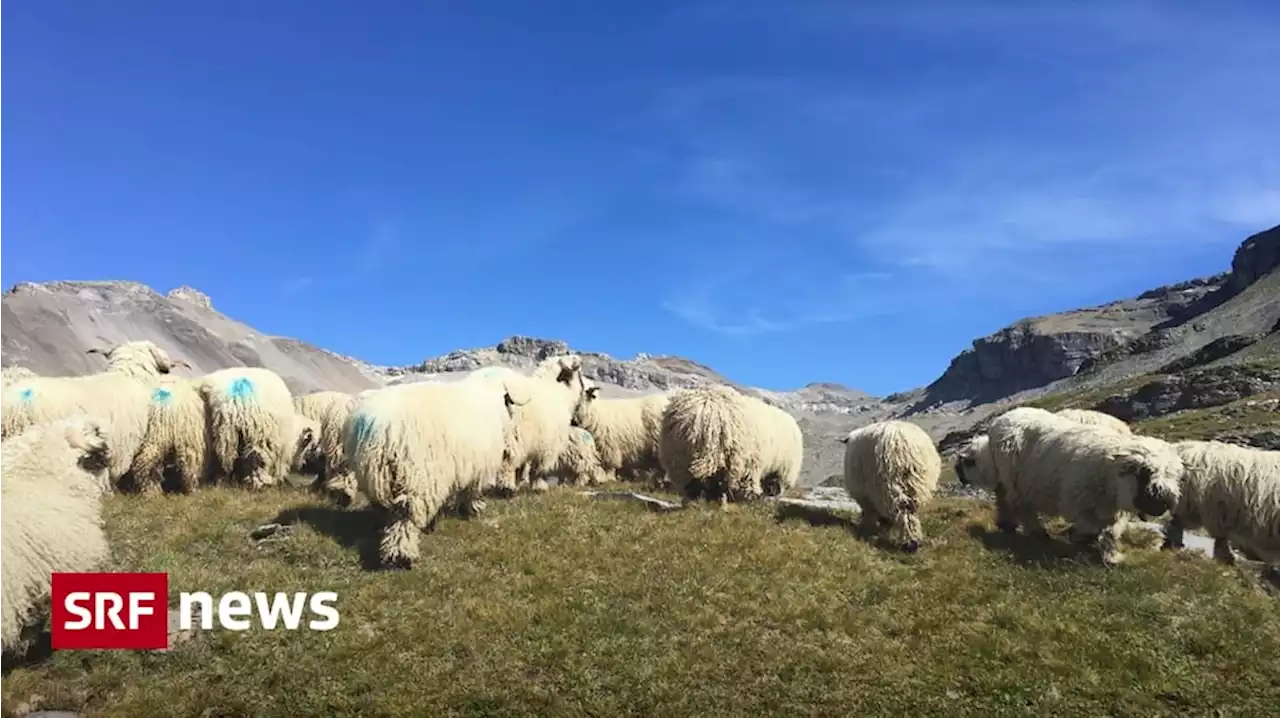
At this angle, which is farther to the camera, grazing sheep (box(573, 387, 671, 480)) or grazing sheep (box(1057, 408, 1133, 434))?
grazing sheep (box(573, 387, 671, 480))

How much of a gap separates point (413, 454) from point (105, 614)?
463 cm

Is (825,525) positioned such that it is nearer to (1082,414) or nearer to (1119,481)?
(1119,481)

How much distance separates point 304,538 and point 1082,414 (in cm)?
1670

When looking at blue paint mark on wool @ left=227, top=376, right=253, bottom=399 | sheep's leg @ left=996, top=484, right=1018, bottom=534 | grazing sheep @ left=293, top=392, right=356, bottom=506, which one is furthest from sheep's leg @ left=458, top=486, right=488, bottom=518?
sheep's leg @ left=996, top=484, right=1018, bottom=534

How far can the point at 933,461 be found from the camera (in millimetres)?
17266

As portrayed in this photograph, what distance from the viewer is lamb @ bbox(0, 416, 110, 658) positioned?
10.6 metres

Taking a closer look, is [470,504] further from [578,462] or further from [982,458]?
[982,458]

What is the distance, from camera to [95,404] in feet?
59.4

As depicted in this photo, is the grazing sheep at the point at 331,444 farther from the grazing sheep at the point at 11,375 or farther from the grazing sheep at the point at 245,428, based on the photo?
the grazing sheep at the point at 11,375

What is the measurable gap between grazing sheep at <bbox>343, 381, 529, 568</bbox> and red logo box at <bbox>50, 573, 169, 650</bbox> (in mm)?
3219

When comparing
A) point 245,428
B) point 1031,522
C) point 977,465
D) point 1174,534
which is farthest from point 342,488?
point 1174,534

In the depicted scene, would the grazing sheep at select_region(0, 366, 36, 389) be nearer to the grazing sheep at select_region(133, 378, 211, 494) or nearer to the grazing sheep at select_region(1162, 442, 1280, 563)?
the grazing sheep at select_region(133, 378, 211, 494)

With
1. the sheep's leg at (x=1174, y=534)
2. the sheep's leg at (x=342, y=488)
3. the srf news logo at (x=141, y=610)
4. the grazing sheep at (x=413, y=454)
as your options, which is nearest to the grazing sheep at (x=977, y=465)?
the sheep's leg at (x=1174, y=534)

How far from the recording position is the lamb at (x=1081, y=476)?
15422 millimetres
